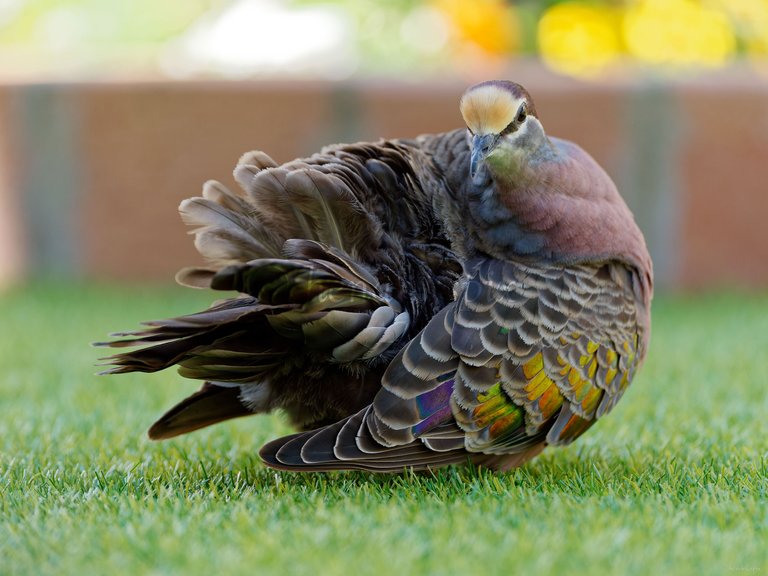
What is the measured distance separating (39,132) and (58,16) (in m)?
5.44

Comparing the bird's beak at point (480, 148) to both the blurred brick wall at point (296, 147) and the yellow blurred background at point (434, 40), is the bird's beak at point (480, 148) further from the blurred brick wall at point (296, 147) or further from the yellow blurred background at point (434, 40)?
the yellow blurred background at point (434, 40)

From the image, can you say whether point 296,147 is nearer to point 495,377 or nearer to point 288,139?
point 288,139

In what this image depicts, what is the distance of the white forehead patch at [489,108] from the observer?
2.74 metres

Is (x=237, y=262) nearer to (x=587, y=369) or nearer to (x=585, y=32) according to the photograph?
(x=587, y=369)

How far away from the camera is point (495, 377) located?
274 centimetres

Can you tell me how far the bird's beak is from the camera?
2.75 meters

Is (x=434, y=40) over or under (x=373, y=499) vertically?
over

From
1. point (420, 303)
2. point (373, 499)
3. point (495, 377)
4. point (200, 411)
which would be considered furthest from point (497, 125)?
point (200, 411)

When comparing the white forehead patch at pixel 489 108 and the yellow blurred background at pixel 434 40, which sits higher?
the yellow blurred background at pixel 434 40

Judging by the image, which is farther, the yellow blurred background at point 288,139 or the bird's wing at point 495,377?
the yellow blurred background at point 288,139

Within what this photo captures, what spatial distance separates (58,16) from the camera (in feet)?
37.5

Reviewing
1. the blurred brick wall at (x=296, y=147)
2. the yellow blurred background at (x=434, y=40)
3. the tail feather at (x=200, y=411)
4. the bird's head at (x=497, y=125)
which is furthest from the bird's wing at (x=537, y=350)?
the yellow blurred background at (x=434, y=40)

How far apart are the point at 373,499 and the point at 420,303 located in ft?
1.89

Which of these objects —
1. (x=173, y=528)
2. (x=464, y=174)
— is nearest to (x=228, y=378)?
(x=173, y=528)
